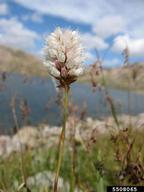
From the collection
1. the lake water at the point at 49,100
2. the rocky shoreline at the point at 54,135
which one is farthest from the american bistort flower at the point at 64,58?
the lake water at the point at 49,100

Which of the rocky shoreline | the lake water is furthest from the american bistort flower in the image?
the lake water

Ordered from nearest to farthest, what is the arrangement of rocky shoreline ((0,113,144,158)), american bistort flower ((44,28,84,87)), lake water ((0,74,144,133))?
american bistort flower ((44,28,84,87)) → rocky shoreline ((0,113,144,158)) → lake water ((0,74,144,133))

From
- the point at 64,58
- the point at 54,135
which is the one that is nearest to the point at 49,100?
the point at 54,135

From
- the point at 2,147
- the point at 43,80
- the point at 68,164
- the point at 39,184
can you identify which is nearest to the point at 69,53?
the point at 39,184

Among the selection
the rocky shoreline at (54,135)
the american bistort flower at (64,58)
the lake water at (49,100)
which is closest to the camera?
the american bistort flower at (64,58)

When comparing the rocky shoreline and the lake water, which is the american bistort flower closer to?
the rocky shoreline

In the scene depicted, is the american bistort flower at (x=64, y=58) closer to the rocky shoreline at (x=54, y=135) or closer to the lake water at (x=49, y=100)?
the rocky shoreline at (x=54, y=135)

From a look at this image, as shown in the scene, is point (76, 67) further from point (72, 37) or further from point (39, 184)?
point (39, 184)

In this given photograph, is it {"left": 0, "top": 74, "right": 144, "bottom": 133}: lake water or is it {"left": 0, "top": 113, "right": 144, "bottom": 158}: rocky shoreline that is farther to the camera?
{"left": 0, "top": 74, "right": 144, "bottom": 133}: lake water

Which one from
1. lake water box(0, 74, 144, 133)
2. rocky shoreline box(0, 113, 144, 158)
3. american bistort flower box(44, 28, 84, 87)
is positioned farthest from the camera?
lake water box(0, 74, 144, 133)
